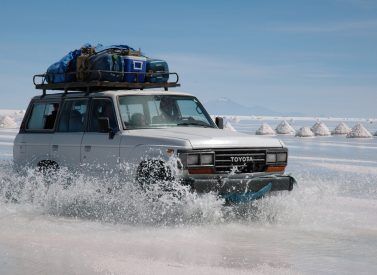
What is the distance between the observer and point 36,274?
17.1ft

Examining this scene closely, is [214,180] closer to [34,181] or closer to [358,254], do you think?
[358,254]

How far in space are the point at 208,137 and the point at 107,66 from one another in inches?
96.0

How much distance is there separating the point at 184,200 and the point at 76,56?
11.9 feet

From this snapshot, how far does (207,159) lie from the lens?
25.3 ft

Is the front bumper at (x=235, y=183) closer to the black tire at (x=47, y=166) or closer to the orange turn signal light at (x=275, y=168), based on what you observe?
the orange turn signal light at (x=275, y=168)

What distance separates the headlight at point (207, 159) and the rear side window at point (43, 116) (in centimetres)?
327

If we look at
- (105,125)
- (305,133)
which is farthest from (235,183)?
(305,133)

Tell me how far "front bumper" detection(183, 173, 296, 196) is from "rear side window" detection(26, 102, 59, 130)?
333cm

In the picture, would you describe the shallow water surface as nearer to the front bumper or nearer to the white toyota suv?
the front bumper

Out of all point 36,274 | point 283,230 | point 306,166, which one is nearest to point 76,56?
point 283,230

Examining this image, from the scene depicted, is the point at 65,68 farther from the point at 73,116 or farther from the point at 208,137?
the point at 208,137

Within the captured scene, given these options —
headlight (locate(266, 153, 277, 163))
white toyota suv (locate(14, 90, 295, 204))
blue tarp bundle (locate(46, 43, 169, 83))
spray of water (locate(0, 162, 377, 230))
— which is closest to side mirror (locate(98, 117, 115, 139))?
white toyota suv (locate(14, 90, 295, 204))

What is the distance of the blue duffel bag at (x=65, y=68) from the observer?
9.95 meters

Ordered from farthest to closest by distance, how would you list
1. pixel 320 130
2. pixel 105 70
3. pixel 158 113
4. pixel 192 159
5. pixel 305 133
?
pixel 320 130 → pixel 305 133 → pixel 105 70 → pixel 158 113 → pixel 192 159
